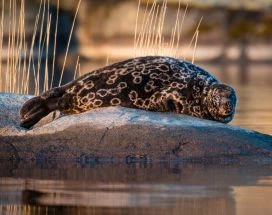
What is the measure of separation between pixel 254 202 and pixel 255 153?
101 inches

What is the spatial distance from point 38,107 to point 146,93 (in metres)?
1.01

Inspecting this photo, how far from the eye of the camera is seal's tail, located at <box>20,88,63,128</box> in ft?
36.7

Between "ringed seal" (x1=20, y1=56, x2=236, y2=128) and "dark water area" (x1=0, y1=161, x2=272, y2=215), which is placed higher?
"ringed seal" (x1=20, y1=56, x2=236, y2=128)

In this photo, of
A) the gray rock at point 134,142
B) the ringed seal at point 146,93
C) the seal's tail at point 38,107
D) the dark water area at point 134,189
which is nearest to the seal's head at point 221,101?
the ringed seal at point 146,93

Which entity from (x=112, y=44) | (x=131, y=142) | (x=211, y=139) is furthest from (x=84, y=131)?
(x=112, y=44)

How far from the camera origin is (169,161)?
34.4 ft

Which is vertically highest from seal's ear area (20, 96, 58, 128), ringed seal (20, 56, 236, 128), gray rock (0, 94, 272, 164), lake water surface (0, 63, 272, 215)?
ringed seal (20, 56, 236, 128)

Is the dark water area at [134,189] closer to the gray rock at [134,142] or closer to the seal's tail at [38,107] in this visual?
the gray rock at [134,142]

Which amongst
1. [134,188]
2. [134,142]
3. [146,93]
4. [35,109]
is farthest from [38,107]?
[134,188]

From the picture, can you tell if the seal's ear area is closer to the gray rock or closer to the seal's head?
the gray rock

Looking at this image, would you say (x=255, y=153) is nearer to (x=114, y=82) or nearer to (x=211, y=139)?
(x=211, y=139)

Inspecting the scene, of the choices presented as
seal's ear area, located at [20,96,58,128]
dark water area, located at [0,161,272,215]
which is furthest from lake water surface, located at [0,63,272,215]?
seal's ear area, located at [20,96,58,128]

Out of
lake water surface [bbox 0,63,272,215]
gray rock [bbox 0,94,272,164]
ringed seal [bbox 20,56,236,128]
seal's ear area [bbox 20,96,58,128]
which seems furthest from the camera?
ringed seal [bbox 20,56,236,128]

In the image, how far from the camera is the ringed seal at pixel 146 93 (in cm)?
1127
